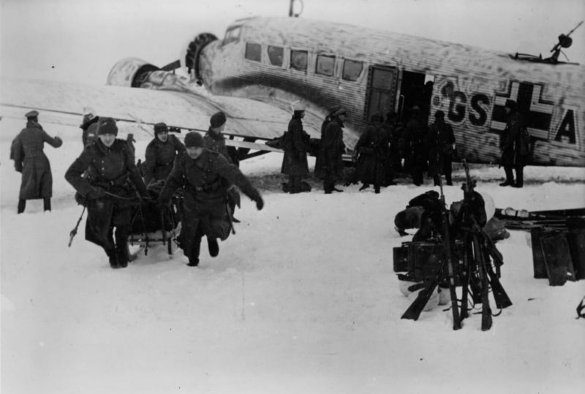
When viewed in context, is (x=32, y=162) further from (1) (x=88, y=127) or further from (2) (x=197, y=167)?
(2) (x=197, y=167)

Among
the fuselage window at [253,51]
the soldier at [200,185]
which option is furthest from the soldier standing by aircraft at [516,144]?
the soldier at [200,185]

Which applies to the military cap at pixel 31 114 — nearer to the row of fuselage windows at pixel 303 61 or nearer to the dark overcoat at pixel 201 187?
the dark overcoat at pixel 201 187

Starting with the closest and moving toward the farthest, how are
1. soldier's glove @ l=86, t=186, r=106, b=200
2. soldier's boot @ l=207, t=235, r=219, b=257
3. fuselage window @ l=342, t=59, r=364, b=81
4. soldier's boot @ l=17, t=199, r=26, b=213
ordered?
1. soldier's glove @ l=86, t=186, r=106, b=200
2. soldier's boot @ l=207, t=235, r=219, b=257
3. soldier's boot @ l=17, t=199, r=26, b=213
4. fuselage window @ l=342, t=59, r=364, b=81

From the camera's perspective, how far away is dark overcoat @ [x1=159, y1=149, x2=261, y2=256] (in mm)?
7836

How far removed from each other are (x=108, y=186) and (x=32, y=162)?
13.8 feet

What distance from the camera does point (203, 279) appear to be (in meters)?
7.66

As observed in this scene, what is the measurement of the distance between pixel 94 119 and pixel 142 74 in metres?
6.22

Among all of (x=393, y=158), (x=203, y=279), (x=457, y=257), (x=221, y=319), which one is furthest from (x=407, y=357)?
(x=393, y=158)

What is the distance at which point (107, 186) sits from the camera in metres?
7.90

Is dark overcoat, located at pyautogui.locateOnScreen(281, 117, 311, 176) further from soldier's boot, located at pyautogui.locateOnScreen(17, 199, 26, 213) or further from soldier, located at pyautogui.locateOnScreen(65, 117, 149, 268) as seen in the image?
soldier, located at pyautogui.locateOnScreen(65, 117, 149, 268)

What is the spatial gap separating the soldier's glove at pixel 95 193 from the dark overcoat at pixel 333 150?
207 inches

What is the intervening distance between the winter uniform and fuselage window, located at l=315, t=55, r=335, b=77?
2.06 meters

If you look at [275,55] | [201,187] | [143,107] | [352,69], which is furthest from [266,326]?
[275,55]

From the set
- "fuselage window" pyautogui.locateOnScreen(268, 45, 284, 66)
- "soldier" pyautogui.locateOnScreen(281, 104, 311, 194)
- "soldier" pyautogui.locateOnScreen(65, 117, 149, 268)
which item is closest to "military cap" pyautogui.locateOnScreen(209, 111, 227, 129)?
"soldier" pyautogui.locateOnScreen(65, 117, 149, 268)
